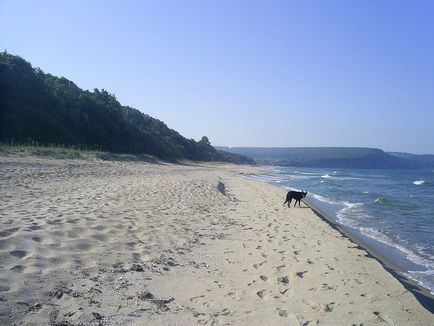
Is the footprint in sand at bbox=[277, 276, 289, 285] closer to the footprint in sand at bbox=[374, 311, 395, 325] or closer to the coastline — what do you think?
the footprint in sand at bbox=[374, 311, 395, 325]

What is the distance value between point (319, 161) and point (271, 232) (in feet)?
544

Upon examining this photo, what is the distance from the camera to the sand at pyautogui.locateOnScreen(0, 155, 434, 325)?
3.87 metres

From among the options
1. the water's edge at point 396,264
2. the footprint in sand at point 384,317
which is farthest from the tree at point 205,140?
the footprint in sand at point 384,317

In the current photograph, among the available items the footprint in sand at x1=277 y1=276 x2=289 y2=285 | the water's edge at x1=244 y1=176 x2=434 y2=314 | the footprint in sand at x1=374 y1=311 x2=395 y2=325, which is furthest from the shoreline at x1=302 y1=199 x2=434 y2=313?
the footprint in sand at x1=277 y1=276 x2=289 y2=285

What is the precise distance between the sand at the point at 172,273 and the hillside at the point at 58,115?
23700mm

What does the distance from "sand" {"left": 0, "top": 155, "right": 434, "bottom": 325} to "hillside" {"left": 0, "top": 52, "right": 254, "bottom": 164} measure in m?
23.7

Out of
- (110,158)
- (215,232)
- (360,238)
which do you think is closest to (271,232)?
(215,232)

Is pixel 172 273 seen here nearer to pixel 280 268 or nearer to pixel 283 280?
pixel 283 280

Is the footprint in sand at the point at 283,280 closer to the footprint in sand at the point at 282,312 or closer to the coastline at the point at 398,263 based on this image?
the footprint in sand at the point at 282,312

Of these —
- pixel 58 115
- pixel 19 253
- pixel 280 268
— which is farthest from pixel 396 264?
pixel 58 115

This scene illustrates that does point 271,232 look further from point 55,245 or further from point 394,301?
point 55,245

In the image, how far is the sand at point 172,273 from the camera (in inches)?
152

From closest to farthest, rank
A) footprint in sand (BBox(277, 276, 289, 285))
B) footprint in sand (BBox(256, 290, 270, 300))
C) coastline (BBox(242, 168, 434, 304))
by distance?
1. footprint in sand (BBox(256, 290, 270, 300))
2. footprint in sand (BBox(277, 276, 289, 285))
3. coastline (BBox(242, 168, 434, 304))

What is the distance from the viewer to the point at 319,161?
168 m
